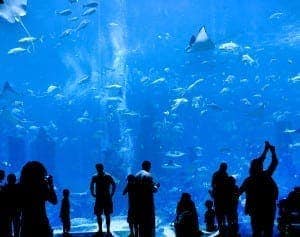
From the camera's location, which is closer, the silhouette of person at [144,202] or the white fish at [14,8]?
the silhouette of person at [144,202]

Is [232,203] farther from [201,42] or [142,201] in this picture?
[201,42]

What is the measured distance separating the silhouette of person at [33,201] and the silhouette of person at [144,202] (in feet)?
7.37

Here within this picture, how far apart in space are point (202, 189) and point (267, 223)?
2830 centimetres

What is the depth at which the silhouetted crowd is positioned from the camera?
4637 millimetres

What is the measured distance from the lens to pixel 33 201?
4.64 meters

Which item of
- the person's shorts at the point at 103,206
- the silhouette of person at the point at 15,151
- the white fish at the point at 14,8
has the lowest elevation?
the person's shorts at the point at 103,206

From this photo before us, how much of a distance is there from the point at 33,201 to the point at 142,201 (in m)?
2.43

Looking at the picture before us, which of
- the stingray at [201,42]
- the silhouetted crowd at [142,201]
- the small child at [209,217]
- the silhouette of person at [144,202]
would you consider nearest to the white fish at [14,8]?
the silhouetted crowd at [142,201]

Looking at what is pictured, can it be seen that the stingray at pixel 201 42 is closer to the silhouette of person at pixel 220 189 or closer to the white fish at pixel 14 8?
the white fish at pixel 14 8

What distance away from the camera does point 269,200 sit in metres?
5.84

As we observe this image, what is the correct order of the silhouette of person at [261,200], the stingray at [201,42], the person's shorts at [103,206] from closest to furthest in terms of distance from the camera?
the silhouette of person at [261,200] → the person's shorts at [103,206] → the stingray at [201,42]

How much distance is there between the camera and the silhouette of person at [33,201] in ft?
15.1

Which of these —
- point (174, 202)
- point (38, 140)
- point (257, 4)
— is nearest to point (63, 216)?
point (174, 202)

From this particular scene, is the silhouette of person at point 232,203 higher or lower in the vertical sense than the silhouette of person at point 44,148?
lower
